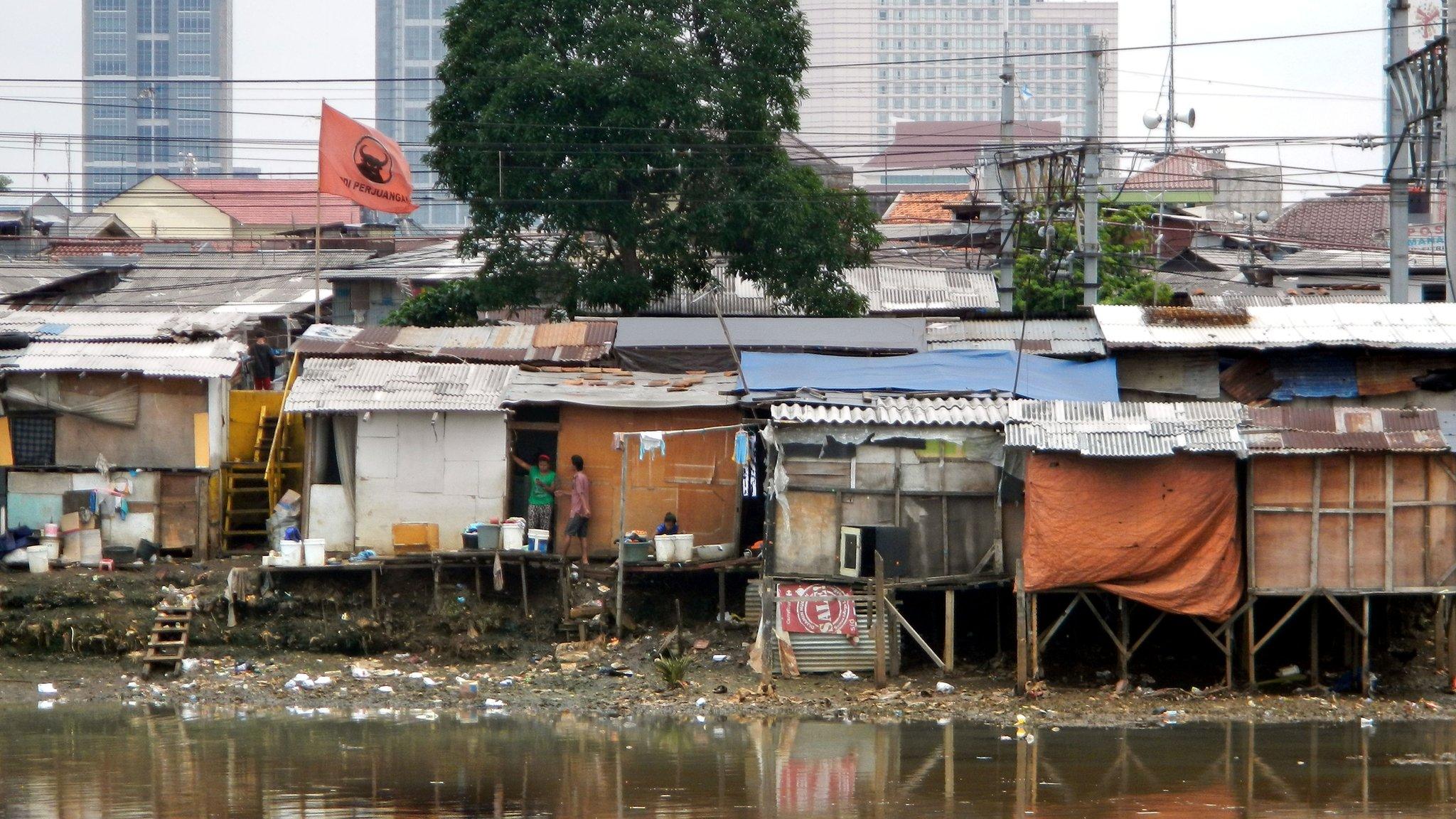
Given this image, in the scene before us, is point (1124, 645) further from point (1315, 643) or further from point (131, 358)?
point (131, 358)

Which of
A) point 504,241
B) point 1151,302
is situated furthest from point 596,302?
point 1151,302

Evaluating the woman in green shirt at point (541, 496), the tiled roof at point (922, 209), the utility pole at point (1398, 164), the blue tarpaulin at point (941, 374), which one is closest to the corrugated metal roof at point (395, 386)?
the woman in green shirt at point (541, 496)

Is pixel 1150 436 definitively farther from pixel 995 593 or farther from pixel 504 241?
pixel 504 241

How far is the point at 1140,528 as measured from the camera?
16469mm

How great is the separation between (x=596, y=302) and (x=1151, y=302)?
34.7 ft

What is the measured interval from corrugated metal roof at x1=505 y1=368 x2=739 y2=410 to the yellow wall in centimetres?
3810

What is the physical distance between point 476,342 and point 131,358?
4812mm

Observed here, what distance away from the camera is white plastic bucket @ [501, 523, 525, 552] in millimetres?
19078

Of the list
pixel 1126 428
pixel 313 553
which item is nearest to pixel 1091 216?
pixel 1126 428

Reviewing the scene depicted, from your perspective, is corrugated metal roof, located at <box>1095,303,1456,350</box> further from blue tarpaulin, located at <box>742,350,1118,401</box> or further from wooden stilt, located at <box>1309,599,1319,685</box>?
wooden stilt, located at <box>1309,599,1319,685</box>

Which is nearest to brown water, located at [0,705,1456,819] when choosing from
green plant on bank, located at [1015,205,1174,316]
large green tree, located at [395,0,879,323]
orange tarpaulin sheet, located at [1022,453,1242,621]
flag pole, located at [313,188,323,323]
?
orange tarpaulin sheet, located at [1022,453,1242,621]

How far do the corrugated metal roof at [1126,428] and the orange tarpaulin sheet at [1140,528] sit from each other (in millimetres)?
287

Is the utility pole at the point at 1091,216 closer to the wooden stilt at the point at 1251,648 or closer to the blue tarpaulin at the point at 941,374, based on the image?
the blue tarpaulin at the point at 941,374

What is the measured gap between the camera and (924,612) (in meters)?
18.8
